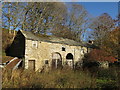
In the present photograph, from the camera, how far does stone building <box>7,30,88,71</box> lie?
16406 millimetres

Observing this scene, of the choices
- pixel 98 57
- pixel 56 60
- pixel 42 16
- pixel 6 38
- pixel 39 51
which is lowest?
pixel 56 60

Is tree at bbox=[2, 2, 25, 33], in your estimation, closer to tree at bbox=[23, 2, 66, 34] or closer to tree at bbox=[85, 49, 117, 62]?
tree at bbox=[23, 2, 66, 34]

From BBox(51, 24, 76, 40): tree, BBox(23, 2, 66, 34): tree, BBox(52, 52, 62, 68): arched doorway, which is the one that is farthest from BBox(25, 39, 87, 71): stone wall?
BBox(51, 24, 76, 40): tree

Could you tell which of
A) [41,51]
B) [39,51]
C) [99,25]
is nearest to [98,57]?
[41,51]

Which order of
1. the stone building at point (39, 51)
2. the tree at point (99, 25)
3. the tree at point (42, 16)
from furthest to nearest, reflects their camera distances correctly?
the tree at point (99, 25) → the tree at point (42, 16) → the stone building at point (39, 51)

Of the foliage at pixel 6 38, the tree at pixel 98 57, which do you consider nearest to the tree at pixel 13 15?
the foliage at pixel 6 38

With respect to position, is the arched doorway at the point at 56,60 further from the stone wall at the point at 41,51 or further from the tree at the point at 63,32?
the tree at the point at 63,32

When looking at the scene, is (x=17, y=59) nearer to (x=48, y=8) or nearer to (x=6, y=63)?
(x=6, y=63)

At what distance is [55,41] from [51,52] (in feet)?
6.29

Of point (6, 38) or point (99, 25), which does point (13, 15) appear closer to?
point (6, 38)

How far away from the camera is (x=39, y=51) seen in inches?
683

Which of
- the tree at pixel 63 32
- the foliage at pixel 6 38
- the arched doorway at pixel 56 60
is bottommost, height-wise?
the arched doorway at pixel 56 60

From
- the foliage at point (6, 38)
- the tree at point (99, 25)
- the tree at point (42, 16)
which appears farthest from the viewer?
the tree at point (99, 25)

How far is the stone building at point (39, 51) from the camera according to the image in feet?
53.8
